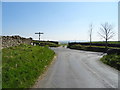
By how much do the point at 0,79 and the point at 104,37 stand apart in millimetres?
44626

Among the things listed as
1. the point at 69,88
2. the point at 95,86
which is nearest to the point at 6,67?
the point at 69,88

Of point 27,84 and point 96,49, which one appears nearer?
point 27,84

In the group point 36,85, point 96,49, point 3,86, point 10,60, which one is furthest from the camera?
point 96,49

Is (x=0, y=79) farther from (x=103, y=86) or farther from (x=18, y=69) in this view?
(x=103, y=86)

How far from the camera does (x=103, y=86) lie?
10211 mm

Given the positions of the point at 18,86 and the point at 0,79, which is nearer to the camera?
the point at 18,86

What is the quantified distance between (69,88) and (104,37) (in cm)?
4323

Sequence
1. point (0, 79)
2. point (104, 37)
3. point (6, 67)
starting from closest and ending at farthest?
point (0, 79) → point (6, 67) → point (104, 37)

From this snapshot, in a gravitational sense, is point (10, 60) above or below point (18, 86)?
above

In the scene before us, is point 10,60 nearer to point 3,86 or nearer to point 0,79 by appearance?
point 0,79

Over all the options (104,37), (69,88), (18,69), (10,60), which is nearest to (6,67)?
(18,69)

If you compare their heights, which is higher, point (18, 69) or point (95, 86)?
point (18, 69)

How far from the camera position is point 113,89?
9617 mm

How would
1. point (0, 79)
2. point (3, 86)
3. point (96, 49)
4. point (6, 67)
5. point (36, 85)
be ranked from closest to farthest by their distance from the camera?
point (3, 86) < point (0, 79) < point (36, 85) < point (6, 67) < point (96, 49)
